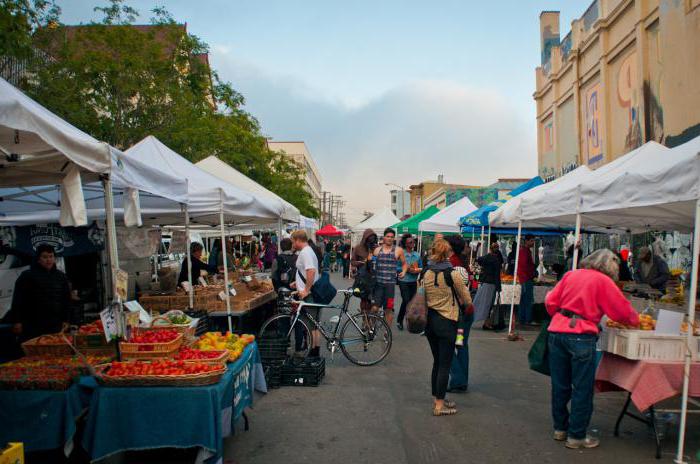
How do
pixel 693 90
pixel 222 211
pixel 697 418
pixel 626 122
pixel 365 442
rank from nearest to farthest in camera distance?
1. pixel 365 442
2. pixel 697 418
3. pixel 222 211
4. pixel 693 90
5. pixel 626 122

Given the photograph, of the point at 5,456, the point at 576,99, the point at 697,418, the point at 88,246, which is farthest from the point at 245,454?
the point at 576,99

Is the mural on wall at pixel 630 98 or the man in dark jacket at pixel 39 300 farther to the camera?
the mural on wall at pixel 630 98

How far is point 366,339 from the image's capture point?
8984 mm

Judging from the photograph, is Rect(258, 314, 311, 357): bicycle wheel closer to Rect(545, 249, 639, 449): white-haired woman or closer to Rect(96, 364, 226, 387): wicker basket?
Rect(96, 364, 226, 387): wicker basket

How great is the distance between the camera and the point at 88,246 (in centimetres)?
1153

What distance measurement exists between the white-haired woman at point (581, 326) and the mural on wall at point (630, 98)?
12.6 m

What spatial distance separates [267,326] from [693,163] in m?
6.26

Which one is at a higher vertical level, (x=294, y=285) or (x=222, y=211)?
(x=222, y=211)

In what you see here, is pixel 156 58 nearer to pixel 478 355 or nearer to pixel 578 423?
pixel 478 355

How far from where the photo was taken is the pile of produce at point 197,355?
520 centimetres

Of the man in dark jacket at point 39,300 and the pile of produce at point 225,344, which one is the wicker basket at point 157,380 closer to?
the pile of produce at point 225,344

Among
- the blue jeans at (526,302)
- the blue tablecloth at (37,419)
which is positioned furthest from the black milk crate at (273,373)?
the blue jeans at (526,302)

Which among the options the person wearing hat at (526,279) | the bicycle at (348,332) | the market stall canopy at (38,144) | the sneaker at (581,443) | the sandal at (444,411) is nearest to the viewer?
the market stall canopy at (38,144)

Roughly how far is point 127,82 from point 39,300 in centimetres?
1331
